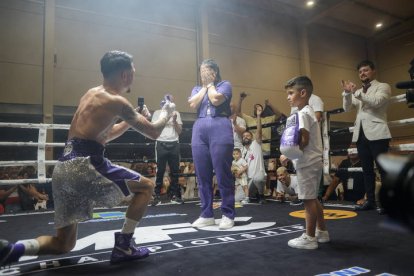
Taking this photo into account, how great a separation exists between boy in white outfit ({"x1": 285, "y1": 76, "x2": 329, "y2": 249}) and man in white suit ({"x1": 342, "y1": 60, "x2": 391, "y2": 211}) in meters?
1.06

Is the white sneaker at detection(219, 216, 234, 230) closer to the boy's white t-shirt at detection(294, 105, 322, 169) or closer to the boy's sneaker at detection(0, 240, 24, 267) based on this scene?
the boy's white t-shirt at detection(294, 105, 322, 169)

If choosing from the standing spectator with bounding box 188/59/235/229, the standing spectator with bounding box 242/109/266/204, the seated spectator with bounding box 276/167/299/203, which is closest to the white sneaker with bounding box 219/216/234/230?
the standing spectator with bounding box 188/59/235/229

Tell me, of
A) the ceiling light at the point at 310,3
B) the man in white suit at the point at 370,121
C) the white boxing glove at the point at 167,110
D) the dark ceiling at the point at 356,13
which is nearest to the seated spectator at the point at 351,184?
the man in white suit at the point at 370,121

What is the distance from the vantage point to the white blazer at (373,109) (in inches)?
109

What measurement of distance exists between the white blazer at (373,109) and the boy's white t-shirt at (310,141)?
116 centimetres

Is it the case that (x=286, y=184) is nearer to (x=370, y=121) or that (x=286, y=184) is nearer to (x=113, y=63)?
(x=370, y=121)

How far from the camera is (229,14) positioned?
8.50 metres

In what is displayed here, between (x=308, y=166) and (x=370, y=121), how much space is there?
4.82 ft

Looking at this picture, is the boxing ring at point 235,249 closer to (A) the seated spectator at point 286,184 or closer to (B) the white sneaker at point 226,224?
(B) the white sneaker at point 226,224

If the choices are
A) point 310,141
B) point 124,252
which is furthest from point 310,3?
point 124,252

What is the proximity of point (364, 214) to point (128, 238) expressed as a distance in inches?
79.5

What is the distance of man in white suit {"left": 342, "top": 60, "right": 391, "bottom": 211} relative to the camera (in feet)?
9.11

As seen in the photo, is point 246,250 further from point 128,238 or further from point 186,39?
point 186,39

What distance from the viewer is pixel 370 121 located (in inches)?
111
